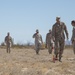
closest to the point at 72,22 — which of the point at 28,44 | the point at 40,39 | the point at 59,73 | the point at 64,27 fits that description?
the point at 64,27

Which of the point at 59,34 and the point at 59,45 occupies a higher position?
the point at 59,34

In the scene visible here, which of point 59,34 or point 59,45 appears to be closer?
point 59,34

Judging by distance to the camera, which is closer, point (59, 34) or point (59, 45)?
point (59, 34)

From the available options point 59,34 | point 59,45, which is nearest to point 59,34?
point 59,34

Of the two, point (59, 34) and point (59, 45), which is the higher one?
point (59, 34)

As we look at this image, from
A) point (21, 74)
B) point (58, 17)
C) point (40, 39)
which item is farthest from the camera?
point (40, 39)

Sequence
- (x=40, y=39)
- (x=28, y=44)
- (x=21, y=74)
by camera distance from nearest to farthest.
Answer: (x=21, y=74), (x=40, y=39), (x=28, y=44)

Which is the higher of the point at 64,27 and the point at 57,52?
the point at 64,27

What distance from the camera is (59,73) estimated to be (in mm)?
13312

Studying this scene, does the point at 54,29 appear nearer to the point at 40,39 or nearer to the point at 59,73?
the point at 59,73

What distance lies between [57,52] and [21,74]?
690cm

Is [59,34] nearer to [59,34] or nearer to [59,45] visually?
[59,34]

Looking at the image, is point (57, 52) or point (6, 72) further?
point (57, 52)

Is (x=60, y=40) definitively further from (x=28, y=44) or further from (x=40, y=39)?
(x=28, y=44)
